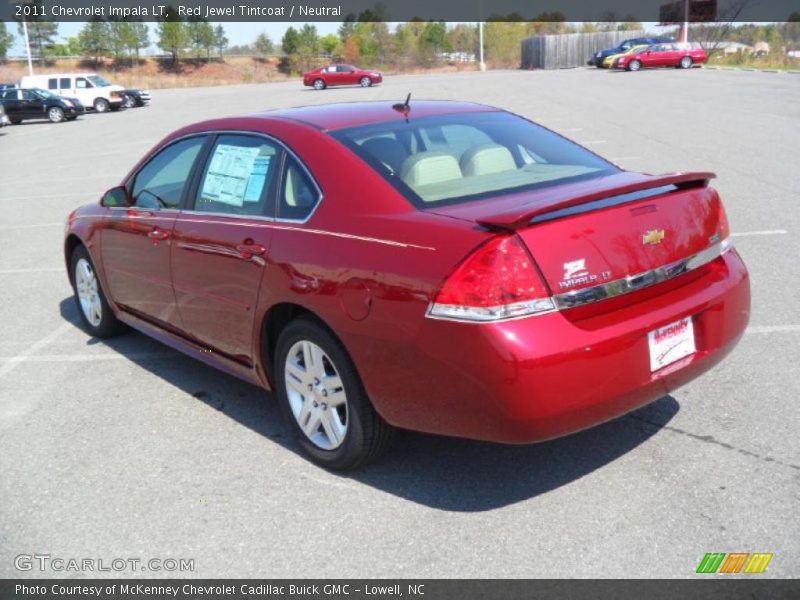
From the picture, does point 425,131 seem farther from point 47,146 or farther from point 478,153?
point 47,146

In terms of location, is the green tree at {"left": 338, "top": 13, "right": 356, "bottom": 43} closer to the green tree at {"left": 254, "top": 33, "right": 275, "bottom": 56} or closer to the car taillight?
the green tree at {"left": 254, "top": 33, "right": 275, "bottom": 56}

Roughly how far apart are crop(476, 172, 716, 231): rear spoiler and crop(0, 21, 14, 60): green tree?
87.1m

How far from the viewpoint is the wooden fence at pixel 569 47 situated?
61531mm

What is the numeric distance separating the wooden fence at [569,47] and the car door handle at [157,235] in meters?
59.8

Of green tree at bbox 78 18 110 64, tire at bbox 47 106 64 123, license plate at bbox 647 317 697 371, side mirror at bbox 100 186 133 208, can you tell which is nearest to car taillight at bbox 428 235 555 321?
license plate at bbox 647 317 697 371

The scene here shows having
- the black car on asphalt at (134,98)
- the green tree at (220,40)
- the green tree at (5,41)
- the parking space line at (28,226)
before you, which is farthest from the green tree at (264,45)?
the parking space line at (28,226)

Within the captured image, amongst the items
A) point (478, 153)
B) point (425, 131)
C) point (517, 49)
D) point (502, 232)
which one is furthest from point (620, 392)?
point (517, 49)

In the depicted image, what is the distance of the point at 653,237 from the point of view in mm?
3510

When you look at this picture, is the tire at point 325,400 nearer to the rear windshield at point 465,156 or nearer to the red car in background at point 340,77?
the rear windshield at point 465,156

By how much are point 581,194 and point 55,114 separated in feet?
113

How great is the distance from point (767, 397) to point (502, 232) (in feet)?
6.94

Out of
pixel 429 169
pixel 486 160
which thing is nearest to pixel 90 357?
pixel 429 169

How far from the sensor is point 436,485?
3.81 m

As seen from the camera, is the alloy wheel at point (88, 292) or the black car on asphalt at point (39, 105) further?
the black car on asphalt at point (39, 105)
